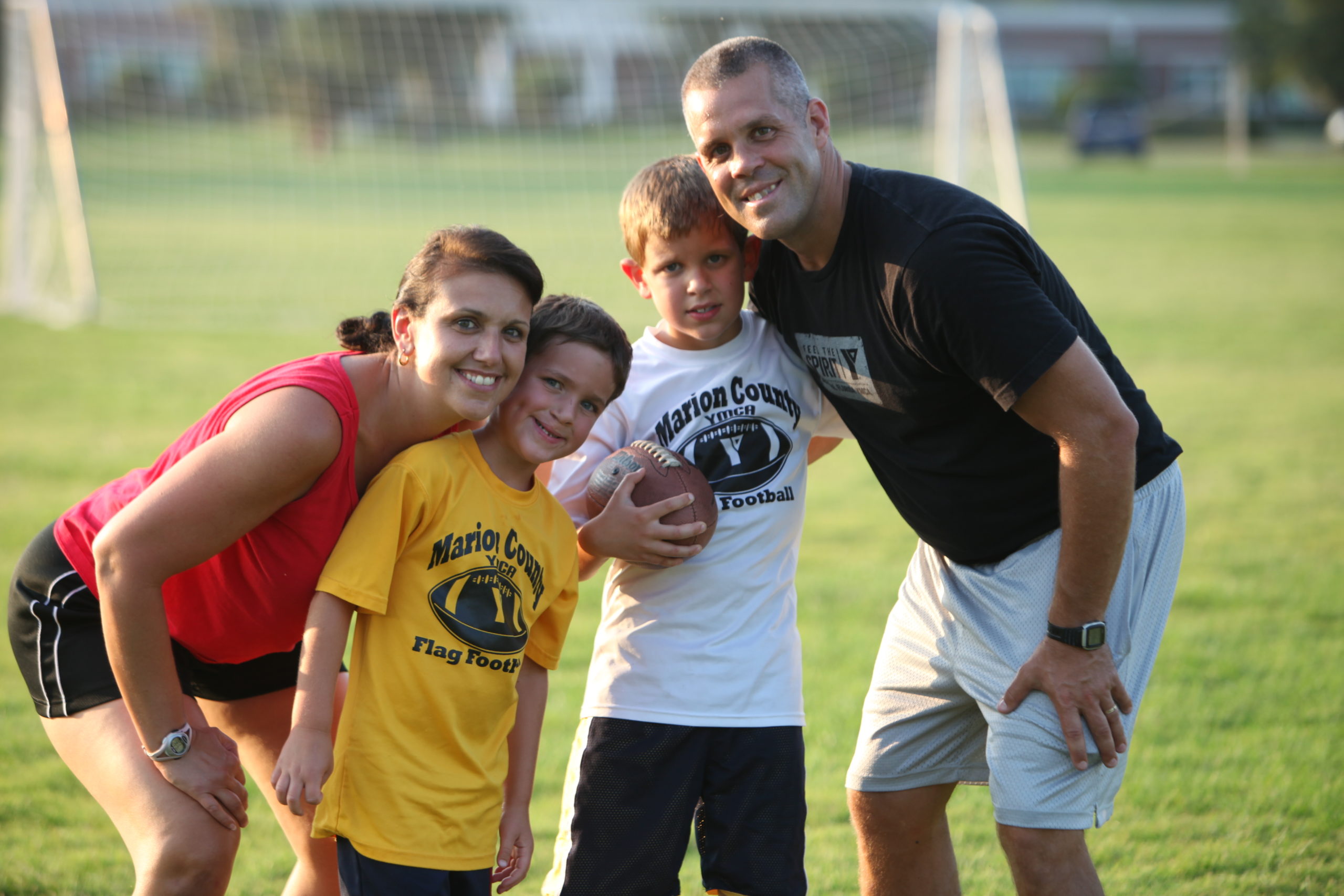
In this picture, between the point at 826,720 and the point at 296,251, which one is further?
the point at 296,251

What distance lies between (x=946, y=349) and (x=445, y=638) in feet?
4.10

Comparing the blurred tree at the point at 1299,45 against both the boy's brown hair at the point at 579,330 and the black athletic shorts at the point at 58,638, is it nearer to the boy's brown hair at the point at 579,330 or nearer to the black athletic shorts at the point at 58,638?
the boy's brown hair at the point at 579,330

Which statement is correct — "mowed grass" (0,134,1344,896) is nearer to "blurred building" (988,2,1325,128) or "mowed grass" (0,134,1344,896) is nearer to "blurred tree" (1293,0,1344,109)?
"blurred tree" (1293,0,1344,109)

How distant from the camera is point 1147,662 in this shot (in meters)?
2.79

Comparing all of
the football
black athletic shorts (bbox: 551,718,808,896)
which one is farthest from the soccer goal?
black athletic shorts (bbox: 551,718,808,896)

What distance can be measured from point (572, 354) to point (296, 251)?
19404mm

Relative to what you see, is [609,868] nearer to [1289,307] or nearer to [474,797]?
[474,797]

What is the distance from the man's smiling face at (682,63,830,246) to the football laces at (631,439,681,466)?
576 millimetres

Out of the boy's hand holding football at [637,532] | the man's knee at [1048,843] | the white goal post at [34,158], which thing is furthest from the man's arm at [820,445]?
the white goal post at [34,158]

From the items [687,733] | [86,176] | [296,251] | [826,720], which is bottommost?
[826,720]

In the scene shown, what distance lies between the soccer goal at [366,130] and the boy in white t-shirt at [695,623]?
39.4 feet

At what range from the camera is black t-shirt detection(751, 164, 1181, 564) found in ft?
8.09

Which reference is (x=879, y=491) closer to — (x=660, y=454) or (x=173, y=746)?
(x=660, y=454)

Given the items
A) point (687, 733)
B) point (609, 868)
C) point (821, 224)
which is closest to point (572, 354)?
point (821, 224)
